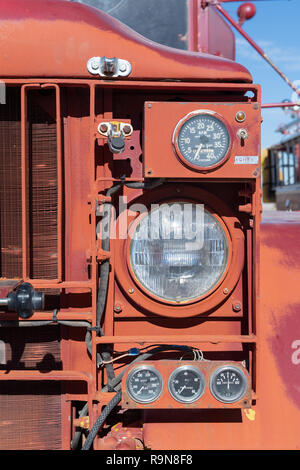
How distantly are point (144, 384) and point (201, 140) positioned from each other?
2.90 ft

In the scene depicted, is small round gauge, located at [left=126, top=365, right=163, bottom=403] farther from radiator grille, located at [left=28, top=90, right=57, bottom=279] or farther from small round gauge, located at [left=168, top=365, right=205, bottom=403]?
radiator grille, located at [left=28, top=90, right=57, bottom=279]

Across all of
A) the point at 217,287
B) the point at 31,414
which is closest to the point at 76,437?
the point at 31,414

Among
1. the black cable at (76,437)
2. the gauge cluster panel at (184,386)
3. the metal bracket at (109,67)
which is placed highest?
the metal bracket at (109,67)

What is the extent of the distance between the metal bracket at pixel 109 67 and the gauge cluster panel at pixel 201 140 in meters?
0.17

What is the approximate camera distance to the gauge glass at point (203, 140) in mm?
1467

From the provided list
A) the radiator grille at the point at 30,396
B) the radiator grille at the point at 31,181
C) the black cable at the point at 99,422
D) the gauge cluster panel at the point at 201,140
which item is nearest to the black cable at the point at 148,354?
the black cable at the point at 99,422

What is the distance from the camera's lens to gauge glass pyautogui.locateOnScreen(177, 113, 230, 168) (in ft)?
4.81

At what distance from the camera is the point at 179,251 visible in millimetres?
1567

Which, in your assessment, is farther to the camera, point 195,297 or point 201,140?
point 195,297

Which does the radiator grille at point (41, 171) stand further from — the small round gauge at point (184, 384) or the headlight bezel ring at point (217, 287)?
the small round gauge at point (184, 384)

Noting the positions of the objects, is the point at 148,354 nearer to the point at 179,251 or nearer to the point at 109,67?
the point at 179,251

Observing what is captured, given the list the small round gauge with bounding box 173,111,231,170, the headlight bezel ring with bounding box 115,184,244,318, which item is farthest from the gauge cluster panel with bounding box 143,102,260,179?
the headlight bezel ring with bounding box 115,184,244,318

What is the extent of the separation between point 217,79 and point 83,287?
0.91 meters

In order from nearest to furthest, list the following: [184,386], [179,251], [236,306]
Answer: [184,386], [179,251], [236,306]
